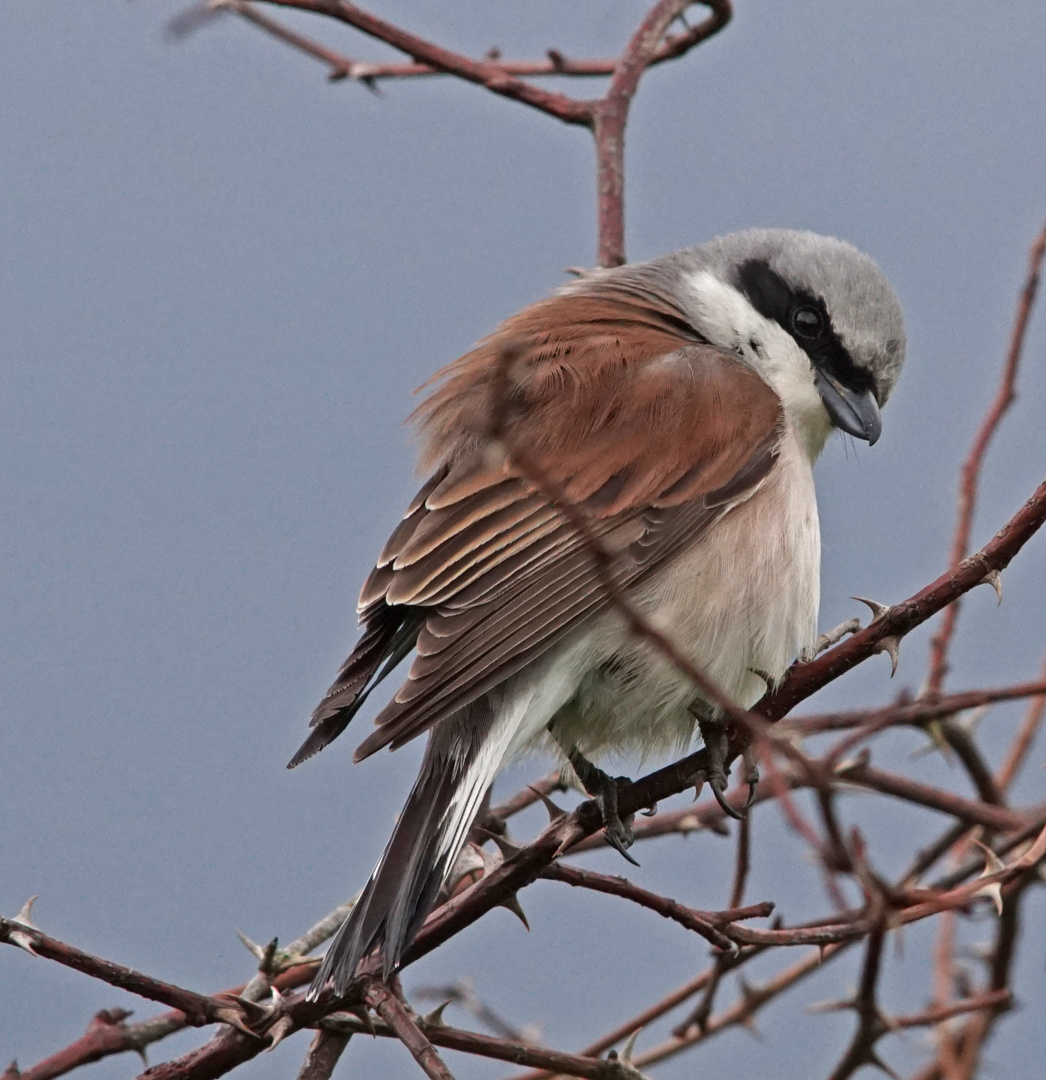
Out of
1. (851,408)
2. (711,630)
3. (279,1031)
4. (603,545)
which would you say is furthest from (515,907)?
(851,408)

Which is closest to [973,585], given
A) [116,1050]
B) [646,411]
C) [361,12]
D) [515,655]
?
[515,655]

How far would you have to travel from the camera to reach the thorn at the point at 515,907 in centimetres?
208

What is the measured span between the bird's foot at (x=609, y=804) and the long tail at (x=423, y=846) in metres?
0.21

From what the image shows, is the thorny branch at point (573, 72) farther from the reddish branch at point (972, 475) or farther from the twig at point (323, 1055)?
the twig at point (323, 1055)

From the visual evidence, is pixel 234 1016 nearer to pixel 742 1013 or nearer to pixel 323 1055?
pixel 323 1055

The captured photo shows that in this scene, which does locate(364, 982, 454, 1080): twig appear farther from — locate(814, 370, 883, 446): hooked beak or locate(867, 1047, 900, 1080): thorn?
locate(814, 370, 883, 446): hooked beak

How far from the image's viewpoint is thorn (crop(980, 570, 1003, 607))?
6.04 ft

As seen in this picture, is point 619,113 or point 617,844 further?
point 619,113

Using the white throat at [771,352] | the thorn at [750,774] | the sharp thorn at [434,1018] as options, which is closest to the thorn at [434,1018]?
the sharp thorn at [434,1018]

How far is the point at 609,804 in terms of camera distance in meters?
2.48

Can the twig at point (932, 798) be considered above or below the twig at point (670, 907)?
above

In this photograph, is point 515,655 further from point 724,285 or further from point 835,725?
point 724,285

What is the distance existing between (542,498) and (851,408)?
86 cm

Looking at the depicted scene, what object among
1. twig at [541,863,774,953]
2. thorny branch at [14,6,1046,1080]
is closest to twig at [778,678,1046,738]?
thorny branch at [14,6,1046,1080]
